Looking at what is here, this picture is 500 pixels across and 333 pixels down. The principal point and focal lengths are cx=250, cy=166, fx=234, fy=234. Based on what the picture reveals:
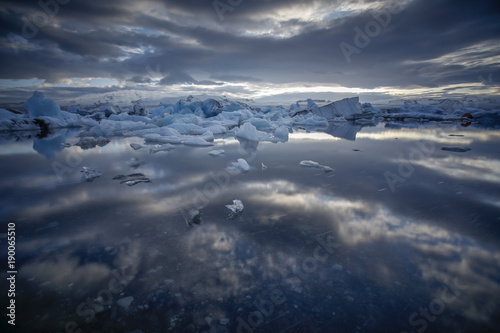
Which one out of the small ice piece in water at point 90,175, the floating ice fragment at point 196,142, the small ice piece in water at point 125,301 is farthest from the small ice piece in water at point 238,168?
the floating ice fragment at point 196,142

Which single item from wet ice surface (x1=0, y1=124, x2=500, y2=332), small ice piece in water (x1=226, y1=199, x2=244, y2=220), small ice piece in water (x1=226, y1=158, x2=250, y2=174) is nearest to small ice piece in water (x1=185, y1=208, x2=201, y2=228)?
wet ice surface (x1=0, y1=124, x2=500, y2=332)

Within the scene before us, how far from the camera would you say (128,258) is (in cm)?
147

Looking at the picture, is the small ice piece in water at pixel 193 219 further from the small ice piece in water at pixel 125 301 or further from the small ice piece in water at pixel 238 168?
the small ice piece in water at pixel 238 168

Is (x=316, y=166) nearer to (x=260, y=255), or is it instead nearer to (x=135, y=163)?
(x=260, y=255)

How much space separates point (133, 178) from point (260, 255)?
233cm

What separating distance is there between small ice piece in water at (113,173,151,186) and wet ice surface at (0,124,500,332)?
13cm

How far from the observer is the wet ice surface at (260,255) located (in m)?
1.08

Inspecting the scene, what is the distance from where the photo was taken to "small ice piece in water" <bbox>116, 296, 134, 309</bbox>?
1.13 meters

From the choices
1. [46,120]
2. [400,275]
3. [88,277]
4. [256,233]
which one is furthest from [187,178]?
[46,120]

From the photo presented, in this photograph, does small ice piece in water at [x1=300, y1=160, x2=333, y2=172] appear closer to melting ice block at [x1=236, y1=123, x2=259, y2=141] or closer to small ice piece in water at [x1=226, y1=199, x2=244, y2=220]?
small ice piece in water at [x1=226, y1=199, x2=244, y2=220]

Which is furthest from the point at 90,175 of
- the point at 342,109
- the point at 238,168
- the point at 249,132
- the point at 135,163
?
the point at 342,109

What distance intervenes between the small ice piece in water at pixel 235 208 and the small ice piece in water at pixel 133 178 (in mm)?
1404

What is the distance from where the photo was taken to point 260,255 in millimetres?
1501

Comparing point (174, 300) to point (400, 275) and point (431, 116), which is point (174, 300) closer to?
point (400, 275)
